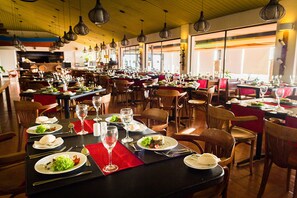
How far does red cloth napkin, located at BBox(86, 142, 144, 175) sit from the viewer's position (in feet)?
4.56

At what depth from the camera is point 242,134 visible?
121 inches

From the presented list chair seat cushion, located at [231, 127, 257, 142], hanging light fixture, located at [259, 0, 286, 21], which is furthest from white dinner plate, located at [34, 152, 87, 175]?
hanging light fixture, located at [259, 0, 286, 21]

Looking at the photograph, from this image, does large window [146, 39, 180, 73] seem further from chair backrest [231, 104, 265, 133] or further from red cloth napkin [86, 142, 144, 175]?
red cloth napkin [86, 142, 144, 175]

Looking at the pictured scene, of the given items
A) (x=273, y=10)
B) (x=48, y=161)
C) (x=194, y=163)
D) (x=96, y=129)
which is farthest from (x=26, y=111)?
(x=273, y=10)

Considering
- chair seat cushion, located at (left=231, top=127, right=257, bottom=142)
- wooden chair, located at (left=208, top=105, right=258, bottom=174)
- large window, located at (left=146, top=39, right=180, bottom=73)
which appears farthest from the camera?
large window, located at (left=146, top=39, right=180, bottom=73)

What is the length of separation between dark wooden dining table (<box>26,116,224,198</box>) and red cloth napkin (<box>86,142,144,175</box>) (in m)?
0.04

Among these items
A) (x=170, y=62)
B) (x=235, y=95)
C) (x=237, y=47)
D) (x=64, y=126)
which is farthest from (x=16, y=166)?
(x=170, y=62)

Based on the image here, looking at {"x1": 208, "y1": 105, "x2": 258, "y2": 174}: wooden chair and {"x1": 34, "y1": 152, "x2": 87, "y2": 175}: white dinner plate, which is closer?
{"x1": 34, "y1": 152, "x2": 87, "y2": 175}: white dinner plate

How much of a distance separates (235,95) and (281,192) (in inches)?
190

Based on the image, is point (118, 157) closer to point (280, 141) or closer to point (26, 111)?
point (280, 141)

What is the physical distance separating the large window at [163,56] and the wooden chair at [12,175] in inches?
407

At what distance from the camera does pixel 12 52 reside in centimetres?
2030

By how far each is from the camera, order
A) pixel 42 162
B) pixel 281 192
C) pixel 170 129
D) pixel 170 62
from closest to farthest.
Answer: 1. pixel 42 162
2. pixel 281 192
3. pixel 170 129
4. pixel 170 62

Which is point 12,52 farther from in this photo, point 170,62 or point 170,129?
point 170,129
